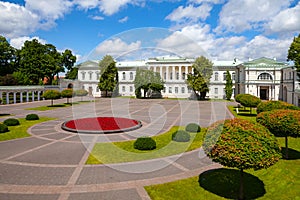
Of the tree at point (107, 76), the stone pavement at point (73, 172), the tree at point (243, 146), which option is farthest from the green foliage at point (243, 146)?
the tree at point (107, 76)

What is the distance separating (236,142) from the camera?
881cm

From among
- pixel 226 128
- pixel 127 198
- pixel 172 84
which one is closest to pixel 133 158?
pixel 127 198

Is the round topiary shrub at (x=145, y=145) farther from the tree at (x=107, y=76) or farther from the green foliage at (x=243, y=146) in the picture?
the tree at (x=107, y=76)

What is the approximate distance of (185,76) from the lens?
224ft

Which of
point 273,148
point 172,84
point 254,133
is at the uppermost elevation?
point 172,84

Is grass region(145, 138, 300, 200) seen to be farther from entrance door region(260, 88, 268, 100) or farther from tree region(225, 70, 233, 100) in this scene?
entrance door region(260, 88, 268, 100)

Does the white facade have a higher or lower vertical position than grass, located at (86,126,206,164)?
higher

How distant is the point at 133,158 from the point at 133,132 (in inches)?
304

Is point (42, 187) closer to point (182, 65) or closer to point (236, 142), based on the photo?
point (236, 142)

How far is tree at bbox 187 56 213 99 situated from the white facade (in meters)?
5.62

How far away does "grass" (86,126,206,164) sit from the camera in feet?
50.1

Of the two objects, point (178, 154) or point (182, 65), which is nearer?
point (178, 154)

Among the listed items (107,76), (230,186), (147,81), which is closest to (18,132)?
(230,186)

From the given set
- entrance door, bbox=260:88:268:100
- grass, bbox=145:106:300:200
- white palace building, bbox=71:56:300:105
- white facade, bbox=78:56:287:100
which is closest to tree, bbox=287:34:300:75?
white palace building, bbox=71:56:300:105
